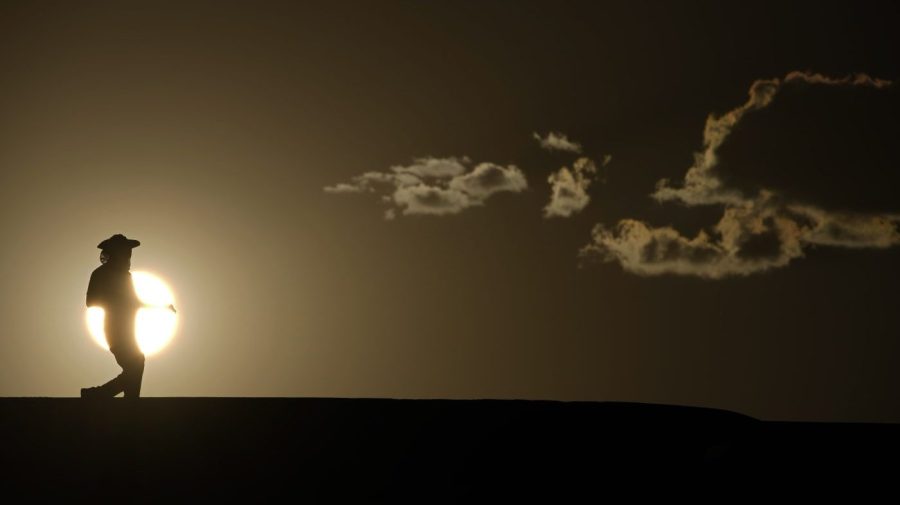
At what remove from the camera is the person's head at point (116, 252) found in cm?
1129

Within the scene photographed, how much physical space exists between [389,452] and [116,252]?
4.45m

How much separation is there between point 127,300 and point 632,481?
608cm

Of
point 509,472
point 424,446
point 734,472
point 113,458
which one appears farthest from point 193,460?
point 734,472

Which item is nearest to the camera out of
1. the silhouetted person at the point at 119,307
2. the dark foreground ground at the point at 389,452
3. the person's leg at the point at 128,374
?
the dark foreground ground at the point at 389,452

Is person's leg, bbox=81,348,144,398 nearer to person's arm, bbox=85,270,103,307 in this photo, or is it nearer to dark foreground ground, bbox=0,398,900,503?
person's arm, bbox=85,270,103,307

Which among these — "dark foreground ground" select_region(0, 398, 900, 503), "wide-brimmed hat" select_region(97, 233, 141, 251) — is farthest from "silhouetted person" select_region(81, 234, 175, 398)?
"dark foreground ground" select_region(0, 398, 900, 503)

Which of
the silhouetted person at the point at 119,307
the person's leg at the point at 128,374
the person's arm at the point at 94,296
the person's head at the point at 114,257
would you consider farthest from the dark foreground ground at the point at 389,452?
the person's head at the point at 114,257

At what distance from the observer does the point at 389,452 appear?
9047 millimetres

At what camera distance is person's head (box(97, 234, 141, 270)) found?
11.3m

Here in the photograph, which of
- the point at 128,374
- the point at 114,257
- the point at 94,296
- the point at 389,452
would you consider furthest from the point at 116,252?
the point at 389,452

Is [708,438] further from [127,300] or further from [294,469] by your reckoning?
[127,300]

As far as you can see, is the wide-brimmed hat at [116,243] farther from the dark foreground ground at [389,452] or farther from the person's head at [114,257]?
the dark foreground ground at [389,452]

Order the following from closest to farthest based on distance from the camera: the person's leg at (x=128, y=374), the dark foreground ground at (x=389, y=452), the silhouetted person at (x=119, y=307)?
the dark foreground ground at (x=389, y=452) → the person's leg at (x=128, y=374) → the silhouetted person at (x=119, y=307)

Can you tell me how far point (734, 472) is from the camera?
8938 mm
